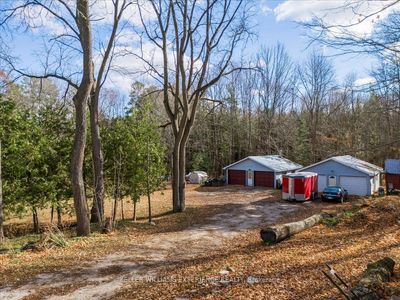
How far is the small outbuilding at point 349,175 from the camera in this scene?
27.7 metres

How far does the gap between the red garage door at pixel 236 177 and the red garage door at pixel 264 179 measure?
4.98 feet

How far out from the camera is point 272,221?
59.7 ft

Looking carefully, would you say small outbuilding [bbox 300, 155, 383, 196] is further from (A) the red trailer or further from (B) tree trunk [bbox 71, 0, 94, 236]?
(B) tree trunk [bbox 71, 0, 94, 236]

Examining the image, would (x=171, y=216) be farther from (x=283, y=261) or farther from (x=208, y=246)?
(x=283, y=261)

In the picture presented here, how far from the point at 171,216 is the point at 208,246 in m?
7.54

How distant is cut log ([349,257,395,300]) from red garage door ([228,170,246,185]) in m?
29.4

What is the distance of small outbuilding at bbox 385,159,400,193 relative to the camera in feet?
90.5

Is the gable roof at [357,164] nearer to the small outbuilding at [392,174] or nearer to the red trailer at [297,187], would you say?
the small outbuilding at [392,174]

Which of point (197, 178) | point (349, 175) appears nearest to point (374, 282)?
point (349, 175)

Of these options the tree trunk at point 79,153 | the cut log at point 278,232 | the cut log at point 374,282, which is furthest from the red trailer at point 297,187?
the cut log at point 374,282

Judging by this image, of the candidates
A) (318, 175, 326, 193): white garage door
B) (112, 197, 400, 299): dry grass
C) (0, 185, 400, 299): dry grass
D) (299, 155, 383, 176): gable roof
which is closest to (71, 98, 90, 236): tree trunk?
(0, 185, 400, 299): dry grass

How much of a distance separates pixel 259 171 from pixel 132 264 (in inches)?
1053

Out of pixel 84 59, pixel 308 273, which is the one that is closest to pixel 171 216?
pixel 84 59

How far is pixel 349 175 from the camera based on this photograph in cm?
2819
